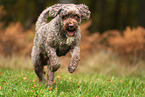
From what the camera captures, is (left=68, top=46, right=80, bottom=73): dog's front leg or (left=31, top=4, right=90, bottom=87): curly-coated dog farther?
(left=68, top=46, right=80, bottom=73): dog's front leg

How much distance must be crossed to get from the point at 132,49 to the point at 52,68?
5549 mm

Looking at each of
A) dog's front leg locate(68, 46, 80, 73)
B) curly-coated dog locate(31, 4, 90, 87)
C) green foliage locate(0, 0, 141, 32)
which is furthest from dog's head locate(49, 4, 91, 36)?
green foliage locate(0, 0, 141, 32)

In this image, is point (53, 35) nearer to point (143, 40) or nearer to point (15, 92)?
point (15, 92)

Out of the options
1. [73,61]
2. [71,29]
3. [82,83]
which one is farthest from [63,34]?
[82,83]

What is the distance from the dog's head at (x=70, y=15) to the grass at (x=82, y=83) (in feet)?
4.01

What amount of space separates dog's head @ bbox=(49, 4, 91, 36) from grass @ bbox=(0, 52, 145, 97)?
1221mm

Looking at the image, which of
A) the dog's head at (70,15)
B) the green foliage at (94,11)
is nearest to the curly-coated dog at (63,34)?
the dog's head at (70,15)

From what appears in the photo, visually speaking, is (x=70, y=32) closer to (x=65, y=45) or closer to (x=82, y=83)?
(x=65, y=45)

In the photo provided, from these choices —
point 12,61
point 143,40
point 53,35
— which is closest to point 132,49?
point 143,40

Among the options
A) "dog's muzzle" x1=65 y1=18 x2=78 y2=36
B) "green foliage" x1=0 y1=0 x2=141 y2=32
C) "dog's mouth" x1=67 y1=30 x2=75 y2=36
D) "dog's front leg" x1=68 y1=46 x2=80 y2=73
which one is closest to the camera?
"dog's muzzle" x1=65 y1=18 x2=78 y2=36

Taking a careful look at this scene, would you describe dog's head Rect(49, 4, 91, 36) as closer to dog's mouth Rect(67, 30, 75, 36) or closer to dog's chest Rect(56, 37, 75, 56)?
dog's mouth Rect(67, 30, 75, 36)

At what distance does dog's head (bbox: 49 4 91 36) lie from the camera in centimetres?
351

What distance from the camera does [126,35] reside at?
899cm

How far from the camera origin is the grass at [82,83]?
376cm
